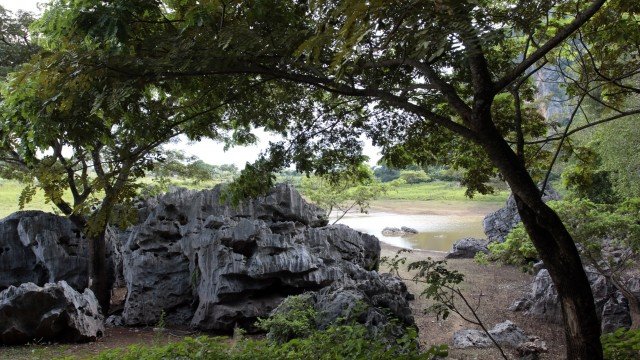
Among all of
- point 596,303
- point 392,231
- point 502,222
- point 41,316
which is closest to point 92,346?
point 41,316

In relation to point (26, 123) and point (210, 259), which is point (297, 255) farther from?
point (26, 123)

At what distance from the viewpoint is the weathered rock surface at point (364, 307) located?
5.94m

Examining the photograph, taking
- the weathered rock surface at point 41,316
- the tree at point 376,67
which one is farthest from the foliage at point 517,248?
the weathered rock surface at point 41,316

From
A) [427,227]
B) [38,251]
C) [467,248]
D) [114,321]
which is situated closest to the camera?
[114,321]

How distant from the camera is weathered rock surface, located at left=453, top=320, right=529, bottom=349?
8.42m

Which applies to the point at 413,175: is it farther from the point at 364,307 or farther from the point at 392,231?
the point at 364,307

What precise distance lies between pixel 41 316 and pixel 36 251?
380cm

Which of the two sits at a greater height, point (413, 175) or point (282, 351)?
point (413, 175)

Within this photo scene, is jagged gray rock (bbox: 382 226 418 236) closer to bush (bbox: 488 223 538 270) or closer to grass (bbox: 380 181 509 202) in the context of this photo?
grass (bbox: 380 181 509 202)

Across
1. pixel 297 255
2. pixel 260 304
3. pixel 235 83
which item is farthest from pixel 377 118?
pixel 260 304

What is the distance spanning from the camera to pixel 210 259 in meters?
9.74

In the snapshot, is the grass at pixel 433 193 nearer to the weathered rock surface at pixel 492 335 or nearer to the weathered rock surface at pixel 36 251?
the weathered rock surface at pixel 492 335

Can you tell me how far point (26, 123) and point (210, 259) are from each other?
6831 mm

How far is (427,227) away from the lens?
33.3m
